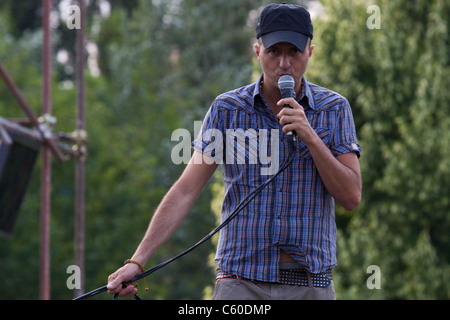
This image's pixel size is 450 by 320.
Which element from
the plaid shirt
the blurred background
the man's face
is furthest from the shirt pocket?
the blurred background

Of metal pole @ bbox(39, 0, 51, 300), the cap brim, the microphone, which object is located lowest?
the microphone

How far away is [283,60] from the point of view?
3.10 metres

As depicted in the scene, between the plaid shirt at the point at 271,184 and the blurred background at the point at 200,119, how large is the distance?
1044 centimetres

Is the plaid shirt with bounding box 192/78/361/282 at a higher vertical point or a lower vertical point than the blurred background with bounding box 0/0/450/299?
lower

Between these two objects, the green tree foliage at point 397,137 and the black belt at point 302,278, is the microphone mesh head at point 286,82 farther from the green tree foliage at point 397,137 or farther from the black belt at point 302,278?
the green tree foliage at point 397,137

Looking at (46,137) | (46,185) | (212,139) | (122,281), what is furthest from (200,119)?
(122,281)

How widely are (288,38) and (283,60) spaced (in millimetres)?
80

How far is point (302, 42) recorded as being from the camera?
3.09 m

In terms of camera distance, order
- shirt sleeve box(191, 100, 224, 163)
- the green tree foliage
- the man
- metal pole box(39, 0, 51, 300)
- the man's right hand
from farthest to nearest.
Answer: the green tree foliage, metal pole box(39, 0, 51, 300), shirt sleeve box(191, 100, 224, 163), the man, the man's right hand

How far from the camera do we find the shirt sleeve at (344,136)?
317cm

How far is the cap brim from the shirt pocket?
315 mm

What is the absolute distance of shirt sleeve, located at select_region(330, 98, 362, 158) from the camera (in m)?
3.17

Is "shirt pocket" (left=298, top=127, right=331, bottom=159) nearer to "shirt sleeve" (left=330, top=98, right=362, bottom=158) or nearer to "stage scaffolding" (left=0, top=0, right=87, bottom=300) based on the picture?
"shirt sleeve" (left=330, top=98, right=362, bottom=158)

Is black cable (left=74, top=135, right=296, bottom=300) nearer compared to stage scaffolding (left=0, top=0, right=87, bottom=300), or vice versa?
black cable (left=74, top=135, right=296, bottom=300)
